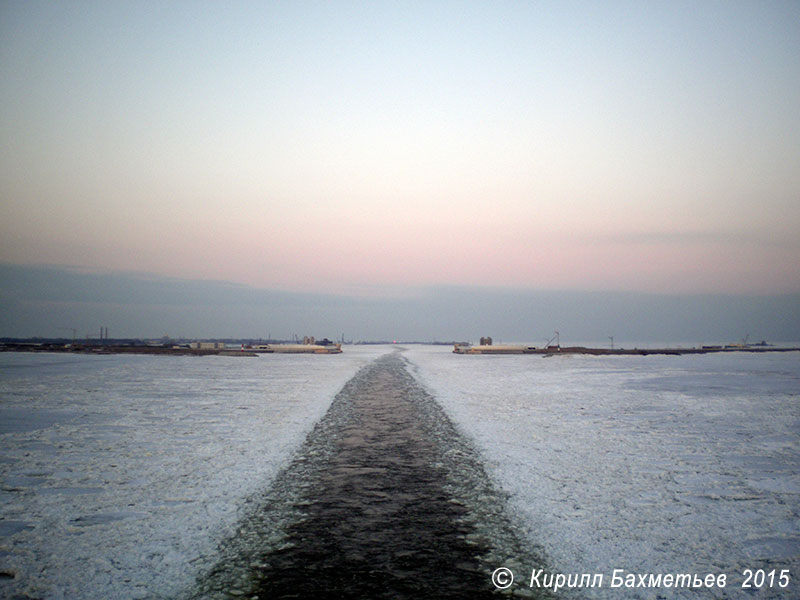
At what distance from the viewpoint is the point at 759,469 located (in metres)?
9.52

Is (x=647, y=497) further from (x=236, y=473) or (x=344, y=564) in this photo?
(x=236, y=473)

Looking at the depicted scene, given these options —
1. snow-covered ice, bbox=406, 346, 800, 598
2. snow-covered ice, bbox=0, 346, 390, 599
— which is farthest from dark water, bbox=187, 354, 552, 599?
snow-covered ice, bbox=406, 346, 800, 598

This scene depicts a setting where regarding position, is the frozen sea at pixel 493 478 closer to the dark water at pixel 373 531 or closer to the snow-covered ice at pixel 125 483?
the snow-covered ice at pixel 125 483

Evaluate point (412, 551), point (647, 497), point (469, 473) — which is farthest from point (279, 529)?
point (647, 497)

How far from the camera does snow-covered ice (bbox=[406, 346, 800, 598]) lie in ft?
18.8

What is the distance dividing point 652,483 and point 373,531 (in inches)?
209

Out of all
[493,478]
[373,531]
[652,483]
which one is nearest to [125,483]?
[373,531]

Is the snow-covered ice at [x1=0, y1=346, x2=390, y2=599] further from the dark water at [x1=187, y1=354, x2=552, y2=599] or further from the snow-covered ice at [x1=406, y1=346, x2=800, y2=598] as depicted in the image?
the snow-covered ice at [x1=406, y1=346, x2=800, y2=598]

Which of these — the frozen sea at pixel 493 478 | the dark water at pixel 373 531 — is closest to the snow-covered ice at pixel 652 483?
the frozen sea at pixel 493 478

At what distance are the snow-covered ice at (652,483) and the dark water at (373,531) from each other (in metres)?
0.77

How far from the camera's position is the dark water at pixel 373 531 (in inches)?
192

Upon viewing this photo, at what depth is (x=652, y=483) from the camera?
28.1 ft

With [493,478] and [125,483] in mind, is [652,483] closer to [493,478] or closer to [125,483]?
[493,478]

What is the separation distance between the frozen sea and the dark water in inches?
16.7
